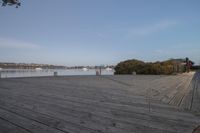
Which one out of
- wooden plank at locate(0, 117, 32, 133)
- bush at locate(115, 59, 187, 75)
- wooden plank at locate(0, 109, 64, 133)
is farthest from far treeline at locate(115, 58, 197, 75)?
wooden plank at locate(0, 117, 32, 133)

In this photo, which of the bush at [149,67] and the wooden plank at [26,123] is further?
the bush at [149,67]

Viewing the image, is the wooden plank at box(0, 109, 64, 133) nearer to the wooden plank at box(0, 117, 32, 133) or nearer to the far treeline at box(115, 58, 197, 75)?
the wooden plank at box(0, 117, 32, 133)

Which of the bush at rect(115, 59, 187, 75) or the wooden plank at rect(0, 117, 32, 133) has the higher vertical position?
the bush at rect(115, 59, 187, 75)

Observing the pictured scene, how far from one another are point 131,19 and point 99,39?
9580mm

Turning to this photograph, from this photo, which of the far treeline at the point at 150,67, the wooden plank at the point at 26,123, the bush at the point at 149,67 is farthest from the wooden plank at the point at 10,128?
the bush at the point at 149,67

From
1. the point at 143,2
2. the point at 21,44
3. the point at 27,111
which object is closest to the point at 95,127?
the point at 27,111

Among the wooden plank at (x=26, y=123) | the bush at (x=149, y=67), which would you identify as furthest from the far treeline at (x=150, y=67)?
the wooden plank at (x=26, y=123)

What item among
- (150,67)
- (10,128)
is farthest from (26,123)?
(150,67)

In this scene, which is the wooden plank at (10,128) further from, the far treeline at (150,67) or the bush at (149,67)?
the bush at (149,67)

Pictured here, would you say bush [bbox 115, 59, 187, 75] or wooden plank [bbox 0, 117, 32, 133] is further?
bush [bbox 115, 59, 187, 75]

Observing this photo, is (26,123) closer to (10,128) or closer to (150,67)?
(10,128)

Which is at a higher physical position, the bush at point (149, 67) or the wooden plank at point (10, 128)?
the bush at point (149, 67)

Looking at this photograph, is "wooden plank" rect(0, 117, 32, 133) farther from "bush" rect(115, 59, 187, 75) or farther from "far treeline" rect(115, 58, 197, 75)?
"bush" rect(115, 59, 187, 75)

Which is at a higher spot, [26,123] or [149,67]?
[149,67]
